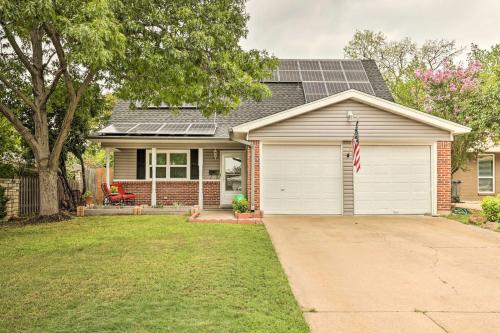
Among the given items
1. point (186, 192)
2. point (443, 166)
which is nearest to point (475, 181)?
point (443, 166)

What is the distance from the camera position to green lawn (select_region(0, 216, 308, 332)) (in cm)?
375

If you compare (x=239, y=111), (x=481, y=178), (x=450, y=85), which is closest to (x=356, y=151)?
(x=239, y=111)

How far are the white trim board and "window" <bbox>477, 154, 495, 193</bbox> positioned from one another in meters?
9.17

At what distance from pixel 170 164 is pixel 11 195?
18.2 feet

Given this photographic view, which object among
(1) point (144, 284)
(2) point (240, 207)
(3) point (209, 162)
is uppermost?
(3) point (209, 162)

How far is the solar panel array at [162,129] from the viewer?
1391cm

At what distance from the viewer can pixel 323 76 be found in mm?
18766

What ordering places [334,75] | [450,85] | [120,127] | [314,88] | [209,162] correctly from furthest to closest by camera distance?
[334,75]
[314,88]
[450,85]
[209,162]
[120,127]

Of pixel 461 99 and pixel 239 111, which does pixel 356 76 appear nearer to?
pixel 461 99

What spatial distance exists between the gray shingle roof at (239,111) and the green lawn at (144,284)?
7.37 m

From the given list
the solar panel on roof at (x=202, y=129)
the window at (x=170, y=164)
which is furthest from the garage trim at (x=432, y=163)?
the window at (x=170, y=164)

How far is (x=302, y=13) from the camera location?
60.8 feet

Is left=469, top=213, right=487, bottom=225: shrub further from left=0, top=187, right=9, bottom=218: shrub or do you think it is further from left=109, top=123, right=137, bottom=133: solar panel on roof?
left=0, top=187, right=9, bottom=218: shrub

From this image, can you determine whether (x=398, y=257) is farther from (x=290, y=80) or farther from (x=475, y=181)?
(x=475, y=181)
